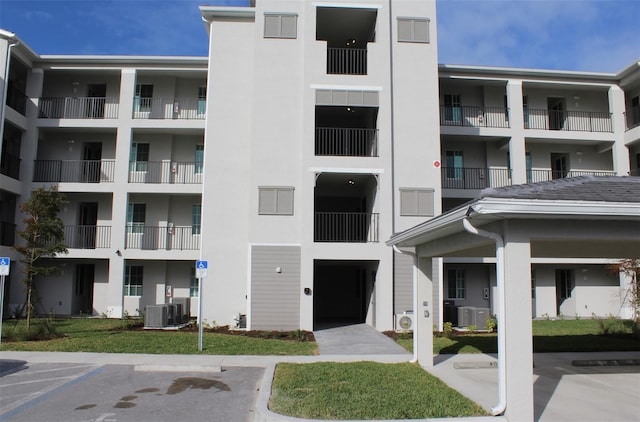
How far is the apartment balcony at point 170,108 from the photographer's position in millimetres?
22906

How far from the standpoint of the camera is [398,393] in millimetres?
8664

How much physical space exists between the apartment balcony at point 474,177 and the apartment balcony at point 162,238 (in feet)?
38.6

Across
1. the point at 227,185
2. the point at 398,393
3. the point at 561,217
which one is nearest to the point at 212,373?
the point at 398,393

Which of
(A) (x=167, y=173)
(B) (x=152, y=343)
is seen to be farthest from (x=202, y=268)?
(A) (x=167, y=173)

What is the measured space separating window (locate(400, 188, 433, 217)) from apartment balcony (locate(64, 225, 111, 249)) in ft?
42.7

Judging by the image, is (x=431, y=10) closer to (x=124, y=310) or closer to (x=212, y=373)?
(x=212, y=373)

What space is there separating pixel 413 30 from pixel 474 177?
24.6ft

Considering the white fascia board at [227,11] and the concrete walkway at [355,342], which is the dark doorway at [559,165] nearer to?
the concrete walkway at [355,342]

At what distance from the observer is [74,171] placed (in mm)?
23031

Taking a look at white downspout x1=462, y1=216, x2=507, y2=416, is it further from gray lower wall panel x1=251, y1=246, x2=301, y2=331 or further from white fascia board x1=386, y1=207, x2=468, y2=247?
gray lower wall panel x1=251, y1=246, x2=301, y2=331

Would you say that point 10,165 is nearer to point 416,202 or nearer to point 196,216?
point 196,216

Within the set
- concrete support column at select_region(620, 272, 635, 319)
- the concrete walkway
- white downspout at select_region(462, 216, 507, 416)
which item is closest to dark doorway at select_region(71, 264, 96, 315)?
the concrete walkway

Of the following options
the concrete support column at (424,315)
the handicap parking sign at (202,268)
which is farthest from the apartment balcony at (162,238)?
the concrete support column at (424,315)

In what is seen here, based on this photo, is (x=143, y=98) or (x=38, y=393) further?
(x=143, y=98)
